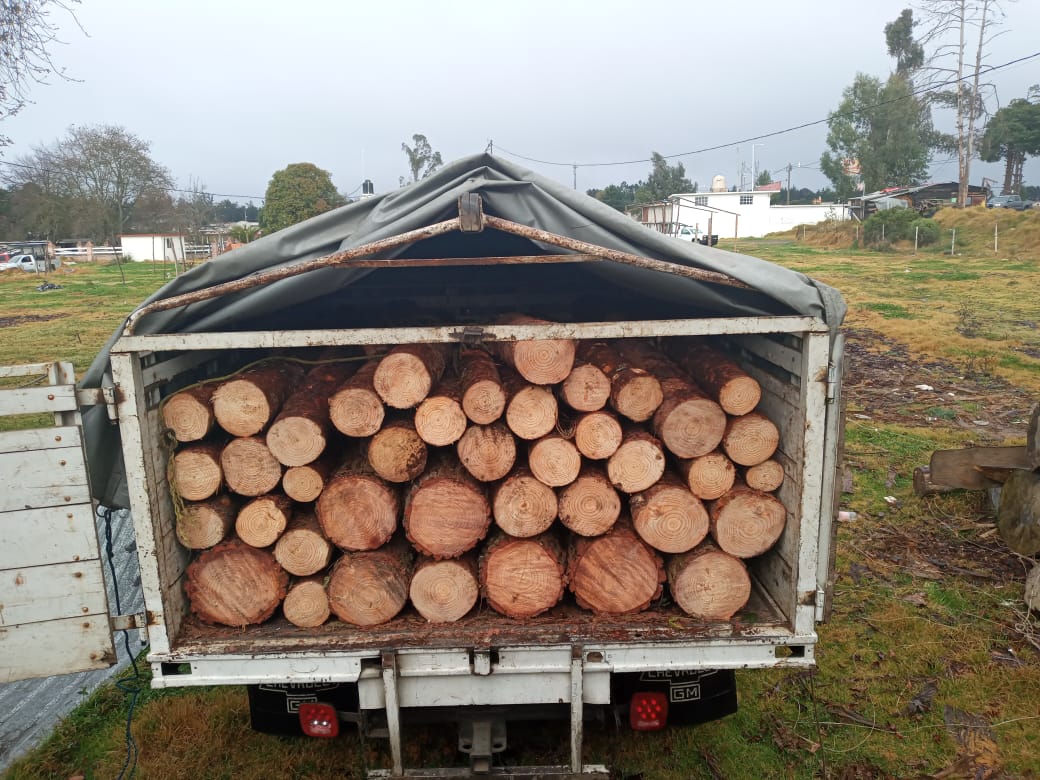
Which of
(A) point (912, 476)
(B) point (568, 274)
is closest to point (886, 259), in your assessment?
(A) point (912, 476)

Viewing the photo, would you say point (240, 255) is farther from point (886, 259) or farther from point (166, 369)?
point (886, 259)

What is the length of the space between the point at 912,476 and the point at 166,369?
643 cm

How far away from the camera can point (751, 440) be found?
336cm

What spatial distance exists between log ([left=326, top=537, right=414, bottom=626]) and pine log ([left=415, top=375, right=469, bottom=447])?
0.57 m

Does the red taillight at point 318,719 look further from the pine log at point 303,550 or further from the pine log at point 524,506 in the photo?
the pine log at point 524,506

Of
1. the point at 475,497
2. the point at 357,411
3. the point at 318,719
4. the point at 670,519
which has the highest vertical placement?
the point at 357,411

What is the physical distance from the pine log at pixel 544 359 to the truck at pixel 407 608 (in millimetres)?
56

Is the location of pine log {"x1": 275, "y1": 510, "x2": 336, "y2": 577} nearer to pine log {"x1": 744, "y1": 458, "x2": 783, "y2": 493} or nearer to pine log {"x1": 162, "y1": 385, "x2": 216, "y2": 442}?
pine log {"x1": 162, "y1": 385, "x2": 216, "y2": 442}

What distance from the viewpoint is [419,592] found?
129 inches

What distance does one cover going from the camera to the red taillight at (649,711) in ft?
10.6

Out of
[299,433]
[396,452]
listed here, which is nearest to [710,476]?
[396,452]

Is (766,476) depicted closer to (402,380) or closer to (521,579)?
(521,579)

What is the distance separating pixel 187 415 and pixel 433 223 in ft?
4.42

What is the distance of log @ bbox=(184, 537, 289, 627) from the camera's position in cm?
328
